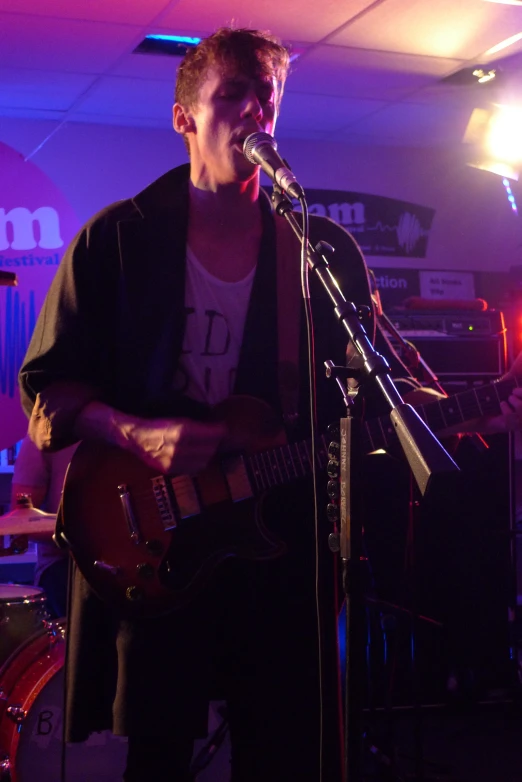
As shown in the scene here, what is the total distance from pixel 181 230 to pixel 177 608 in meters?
0.80

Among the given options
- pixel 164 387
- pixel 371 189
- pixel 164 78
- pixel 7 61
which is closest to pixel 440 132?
pixel 371 189

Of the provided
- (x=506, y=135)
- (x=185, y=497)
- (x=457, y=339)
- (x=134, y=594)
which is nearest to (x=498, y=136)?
(x=506, y=135)

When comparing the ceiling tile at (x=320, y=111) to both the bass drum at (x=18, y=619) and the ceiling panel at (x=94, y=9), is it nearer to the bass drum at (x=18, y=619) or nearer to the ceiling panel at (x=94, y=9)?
the ceiling panel at (x=94, y=9)

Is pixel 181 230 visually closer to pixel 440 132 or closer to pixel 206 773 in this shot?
pixel 206 773

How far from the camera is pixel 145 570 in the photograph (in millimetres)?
1910

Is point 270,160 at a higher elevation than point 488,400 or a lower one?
higher

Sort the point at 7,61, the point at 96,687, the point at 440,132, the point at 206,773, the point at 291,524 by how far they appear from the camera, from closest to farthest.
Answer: the point at 96,687
the point at 291,524
the point at 206,773
the point at 7,61
the point at 440,132

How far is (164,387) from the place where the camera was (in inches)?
73.3

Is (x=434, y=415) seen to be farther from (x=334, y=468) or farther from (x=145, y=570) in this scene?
(x=145, y=570)

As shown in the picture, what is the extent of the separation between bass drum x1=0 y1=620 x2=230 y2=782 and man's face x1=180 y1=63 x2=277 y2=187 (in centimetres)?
199

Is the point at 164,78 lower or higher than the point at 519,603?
higher

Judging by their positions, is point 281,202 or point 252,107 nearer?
point 281,202

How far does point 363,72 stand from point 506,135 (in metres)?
1.08

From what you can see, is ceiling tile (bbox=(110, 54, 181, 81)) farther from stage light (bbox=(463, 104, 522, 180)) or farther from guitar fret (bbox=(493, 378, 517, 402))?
guitar fret (bbox=(493, 378, 517, 402))
